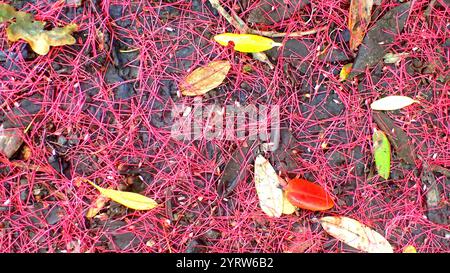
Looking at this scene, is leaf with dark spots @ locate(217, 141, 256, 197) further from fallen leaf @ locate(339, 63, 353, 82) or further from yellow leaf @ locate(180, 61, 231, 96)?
fallen leaf @ locate(339, 63, 353, 82)

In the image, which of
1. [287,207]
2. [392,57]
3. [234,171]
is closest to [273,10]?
[392,57]

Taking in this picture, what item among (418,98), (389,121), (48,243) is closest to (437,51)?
(418,98)

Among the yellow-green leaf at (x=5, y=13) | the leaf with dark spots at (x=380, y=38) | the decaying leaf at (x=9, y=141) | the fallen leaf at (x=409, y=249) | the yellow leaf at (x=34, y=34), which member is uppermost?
the yellow-green leaf at (x=5, y=13)

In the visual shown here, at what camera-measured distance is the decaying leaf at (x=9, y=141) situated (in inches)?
54.8

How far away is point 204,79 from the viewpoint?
4.74 feet

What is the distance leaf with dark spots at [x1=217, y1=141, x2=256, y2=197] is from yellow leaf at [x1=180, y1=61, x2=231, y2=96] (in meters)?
0.23

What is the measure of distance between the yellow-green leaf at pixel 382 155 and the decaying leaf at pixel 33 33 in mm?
1061

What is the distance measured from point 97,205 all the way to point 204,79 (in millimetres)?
542

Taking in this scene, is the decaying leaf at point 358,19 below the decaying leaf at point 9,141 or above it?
above

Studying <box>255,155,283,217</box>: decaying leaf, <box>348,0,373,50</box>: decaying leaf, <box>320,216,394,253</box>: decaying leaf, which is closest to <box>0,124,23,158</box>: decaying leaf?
<box>255,155,283,217</box>: decaying leaf

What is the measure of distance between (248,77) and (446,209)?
2.63ft

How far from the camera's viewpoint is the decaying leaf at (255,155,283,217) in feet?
4.67

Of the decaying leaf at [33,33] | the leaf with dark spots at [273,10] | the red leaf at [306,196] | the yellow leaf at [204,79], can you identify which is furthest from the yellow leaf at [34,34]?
the red leaf at [306,196]

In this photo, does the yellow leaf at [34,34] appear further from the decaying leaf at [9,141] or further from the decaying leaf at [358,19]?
the decaying leaf at [358,19]
